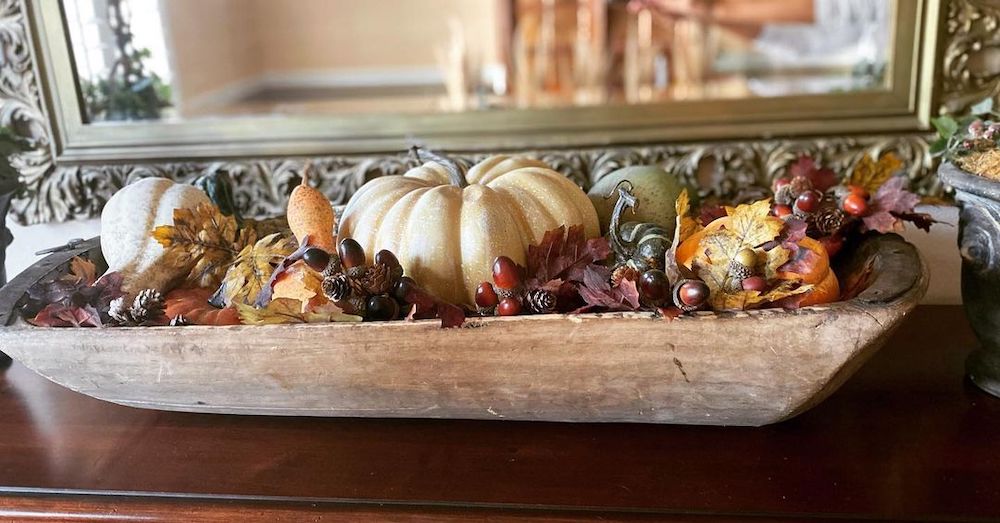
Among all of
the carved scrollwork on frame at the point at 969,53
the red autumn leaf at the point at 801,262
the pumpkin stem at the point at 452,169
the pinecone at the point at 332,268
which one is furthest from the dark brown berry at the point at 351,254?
the carved scrollwork on frame at the point at 969,53

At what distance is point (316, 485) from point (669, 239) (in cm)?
34

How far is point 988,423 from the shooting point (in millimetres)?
581

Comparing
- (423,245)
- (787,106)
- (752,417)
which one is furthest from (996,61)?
(423,245)

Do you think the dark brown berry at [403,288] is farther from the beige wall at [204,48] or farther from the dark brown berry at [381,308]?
the beige wall at [204,48]

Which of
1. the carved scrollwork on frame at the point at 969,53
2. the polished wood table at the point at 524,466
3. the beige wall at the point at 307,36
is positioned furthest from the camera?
the beige wall at the point at 307,36

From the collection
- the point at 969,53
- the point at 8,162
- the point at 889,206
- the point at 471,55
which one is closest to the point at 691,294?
the point at 889,206

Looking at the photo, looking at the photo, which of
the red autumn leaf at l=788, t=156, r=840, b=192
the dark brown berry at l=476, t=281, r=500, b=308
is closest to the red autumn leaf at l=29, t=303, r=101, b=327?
the dark brown berry at l=476, t=281, r=500, b=308

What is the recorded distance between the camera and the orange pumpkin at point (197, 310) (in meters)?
0.59

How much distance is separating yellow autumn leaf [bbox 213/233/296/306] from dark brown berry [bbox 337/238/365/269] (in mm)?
89

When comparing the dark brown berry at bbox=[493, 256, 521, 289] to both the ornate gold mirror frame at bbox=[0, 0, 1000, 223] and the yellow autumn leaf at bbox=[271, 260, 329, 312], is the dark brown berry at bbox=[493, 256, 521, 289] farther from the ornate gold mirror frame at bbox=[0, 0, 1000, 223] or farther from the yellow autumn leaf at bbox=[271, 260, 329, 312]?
the ornate gold mirror frame at bbox=[0, 0, 1000, 223]

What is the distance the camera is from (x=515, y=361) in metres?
0.54

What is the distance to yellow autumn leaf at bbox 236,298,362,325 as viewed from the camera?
56 cm

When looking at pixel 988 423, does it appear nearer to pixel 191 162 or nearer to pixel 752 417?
pixel 752 417

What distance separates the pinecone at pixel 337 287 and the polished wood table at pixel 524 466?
124mm
